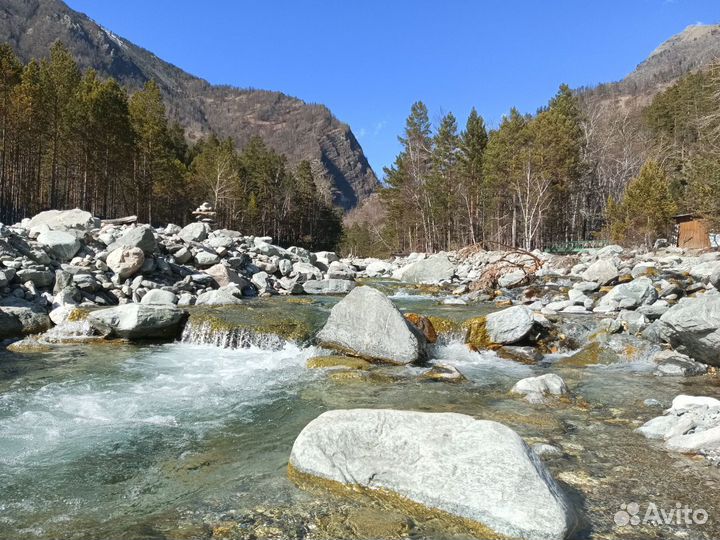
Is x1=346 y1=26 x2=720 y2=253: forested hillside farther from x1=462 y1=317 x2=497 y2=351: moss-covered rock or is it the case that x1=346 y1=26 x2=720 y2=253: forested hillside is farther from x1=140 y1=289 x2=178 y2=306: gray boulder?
x1=140 y1=289 x2=178 y2=306: gray boulder

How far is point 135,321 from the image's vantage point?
10508mm

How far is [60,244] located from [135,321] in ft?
21.3

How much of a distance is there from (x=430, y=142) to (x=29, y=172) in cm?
3461

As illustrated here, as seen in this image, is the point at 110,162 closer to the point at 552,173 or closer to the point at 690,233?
the point at 552,173

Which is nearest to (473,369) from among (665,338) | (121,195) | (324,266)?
(665,338)

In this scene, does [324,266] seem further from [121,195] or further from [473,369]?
[121,195]

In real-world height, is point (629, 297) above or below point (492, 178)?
below

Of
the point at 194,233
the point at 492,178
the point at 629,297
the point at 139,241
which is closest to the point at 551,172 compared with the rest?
the point at 492,178

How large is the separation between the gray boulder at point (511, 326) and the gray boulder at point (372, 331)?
73.7 inches

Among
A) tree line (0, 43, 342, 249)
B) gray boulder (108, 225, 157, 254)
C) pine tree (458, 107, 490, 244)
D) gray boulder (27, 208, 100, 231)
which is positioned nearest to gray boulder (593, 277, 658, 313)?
gray boulder (108, 225, 157, 254)

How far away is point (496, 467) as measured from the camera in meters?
3.51

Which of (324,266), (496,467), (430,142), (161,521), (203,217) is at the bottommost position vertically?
(161,521)

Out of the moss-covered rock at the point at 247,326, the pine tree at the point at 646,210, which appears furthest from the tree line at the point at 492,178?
the moss-covered rock at the point at 247,326

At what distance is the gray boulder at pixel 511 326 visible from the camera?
33.2 feet
